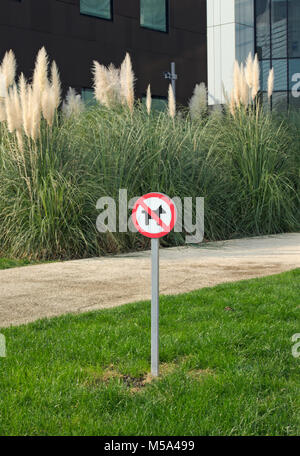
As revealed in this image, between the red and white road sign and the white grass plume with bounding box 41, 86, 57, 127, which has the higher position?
the white grass plume with bounding box 41, 86, 57, 127

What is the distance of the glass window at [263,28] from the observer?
29.3m

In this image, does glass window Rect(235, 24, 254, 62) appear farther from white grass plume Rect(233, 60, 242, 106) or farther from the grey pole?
the grey pole

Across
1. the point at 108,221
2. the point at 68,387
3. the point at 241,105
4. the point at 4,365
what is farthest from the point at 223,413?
the point at 241,105

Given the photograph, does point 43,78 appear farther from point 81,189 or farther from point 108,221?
point 108,221

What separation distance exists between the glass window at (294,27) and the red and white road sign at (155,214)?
90.9 feet

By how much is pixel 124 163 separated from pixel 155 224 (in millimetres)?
5407

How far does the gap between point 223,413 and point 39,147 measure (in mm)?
6117

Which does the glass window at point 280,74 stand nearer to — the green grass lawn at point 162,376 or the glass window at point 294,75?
the glass window at point 294,75

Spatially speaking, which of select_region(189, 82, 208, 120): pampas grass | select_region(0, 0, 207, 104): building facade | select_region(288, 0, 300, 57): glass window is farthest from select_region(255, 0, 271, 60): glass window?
select_region(189, 82, 208, 120): pampas grass

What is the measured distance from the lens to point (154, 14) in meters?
19.7

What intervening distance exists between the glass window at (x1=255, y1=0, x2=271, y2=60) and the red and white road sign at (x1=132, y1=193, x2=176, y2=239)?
90.3 ft

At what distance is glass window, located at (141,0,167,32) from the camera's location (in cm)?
1938

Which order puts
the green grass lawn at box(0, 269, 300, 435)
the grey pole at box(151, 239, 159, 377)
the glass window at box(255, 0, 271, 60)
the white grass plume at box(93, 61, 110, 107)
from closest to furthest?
the green grass lawn at box(0, 269, 300, 435), the grey pole at box(151, 239, 159, 377), the white grass plume at box(93, 61, 110, 107), the glass window at box(255, 0, 271, 60)

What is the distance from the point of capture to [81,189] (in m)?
8.44
